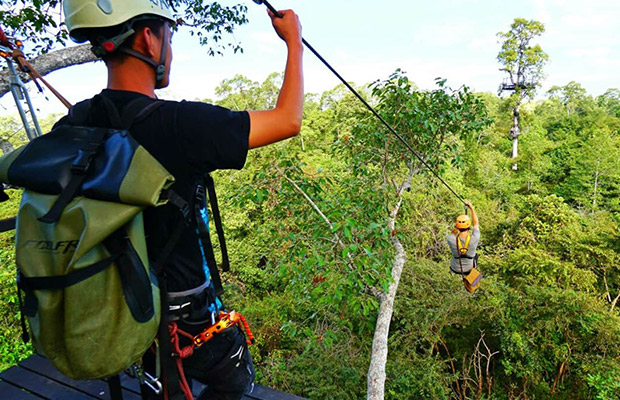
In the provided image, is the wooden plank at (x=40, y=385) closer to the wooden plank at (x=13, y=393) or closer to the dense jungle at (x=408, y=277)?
the wooden plank at (x=13, y=393)

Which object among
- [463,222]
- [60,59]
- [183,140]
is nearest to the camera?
[183,140]

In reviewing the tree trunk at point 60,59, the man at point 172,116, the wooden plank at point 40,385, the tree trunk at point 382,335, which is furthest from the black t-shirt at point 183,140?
the tree trunk at point 382,335

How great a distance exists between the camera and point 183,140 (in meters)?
0.82

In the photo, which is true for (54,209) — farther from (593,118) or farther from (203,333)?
(593,118)

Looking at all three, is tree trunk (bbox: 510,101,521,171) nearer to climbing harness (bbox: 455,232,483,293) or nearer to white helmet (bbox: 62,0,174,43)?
climbing harness (bbox: 455,232,483,293)

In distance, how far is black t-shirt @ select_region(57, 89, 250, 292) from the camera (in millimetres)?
807

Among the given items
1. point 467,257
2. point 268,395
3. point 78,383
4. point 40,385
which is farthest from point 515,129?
point 40,385

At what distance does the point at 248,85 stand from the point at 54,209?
23305mm

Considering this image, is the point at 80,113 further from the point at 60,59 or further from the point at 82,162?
the point at 60,59

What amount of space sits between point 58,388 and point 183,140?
2.16m

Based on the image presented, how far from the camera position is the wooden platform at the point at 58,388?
203cm

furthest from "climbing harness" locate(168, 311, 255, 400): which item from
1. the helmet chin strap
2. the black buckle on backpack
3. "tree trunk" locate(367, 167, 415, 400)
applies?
"tree trunk" locate(367, 167, 415, 400)

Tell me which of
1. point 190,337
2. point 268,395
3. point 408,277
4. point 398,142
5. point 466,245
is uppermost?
point 398,142

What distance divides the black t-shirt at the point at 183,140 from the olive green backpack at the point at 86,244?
0.08 metres
